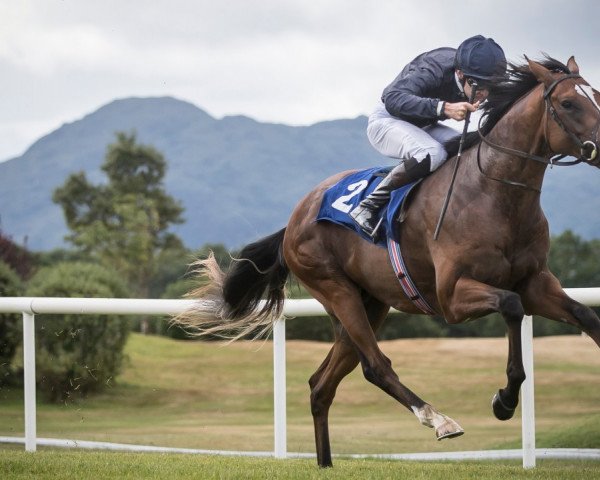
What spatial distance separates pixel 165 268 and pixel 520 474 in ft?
66.0

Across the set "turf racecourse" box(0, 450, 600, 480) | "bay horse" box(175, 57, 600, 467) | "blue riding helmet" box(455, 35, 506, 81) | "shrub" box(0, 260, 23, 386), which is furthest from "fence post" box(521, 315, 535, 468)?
"shrub" box(0, 260, 23, 386)

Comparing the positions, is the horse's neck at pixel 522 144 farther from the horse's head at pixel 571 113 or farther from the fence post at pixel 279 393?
the fence post at pixel 279 393

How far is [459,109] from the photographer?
15.3ft

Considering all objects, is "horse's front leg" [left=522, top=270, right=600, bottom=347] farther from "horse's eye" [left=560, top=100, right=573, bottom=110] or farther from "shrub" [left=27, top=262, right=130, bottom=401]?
"shrub" [left=27, top=262, right=130, bottom=401]

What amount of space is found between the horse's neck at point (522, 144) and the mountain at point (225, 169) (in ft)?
116

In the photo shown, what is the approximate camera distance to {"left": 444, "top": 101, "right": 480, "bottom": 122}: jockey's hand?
465cm

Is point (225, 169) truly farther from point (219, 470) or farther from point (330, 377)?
point (219, 470)

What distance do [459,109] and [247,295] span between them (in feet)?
6.58

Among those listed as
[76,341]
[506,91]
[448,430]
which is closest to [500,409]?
[448,430]

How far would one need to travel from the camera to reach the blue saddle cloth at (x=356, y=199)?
485 centimetres

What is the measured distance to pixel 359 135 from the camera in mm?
56062

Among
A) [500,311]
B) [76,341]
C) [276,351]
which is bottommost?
[76,341]

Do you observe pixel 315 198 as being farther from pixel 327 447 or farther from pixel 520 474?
pixel 520 474

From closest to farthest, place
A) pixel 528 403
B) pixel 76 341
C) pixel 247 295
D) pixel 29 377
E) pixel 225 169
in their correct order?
pixel 528 403
pixel 247 295
pixel 29 377
pixel 76 341
pixel 225 169
